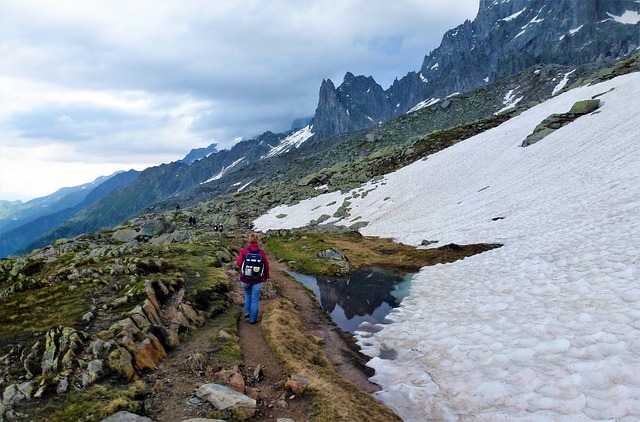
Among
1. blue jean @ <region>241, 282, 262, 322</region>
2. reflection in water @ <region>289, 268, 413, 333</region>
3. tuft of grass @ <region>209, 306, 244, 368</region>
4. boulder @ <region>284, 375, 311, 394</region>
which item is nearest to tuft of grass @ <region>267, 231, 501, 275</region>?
reflection in water @ <region>289, 268, 413, 333</region>

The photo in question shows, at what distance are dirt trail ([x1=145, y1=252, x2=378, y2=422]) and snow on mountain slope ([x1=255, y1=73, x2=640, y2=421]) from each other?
844mm

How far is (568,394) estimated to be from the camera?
752 centimetres

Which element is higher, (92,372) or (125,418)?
(92,372)

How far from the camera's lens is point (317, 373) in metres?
9.85

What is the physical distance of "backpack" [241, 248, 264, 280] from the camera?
44.7ft

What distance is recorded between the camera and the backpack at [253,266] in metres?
13.6

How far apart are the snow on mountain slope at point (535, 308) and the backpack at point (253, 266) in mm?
4545

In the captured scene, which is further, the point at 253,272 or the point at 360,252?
the point at 360,252

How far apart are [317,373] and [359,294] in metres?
9.28

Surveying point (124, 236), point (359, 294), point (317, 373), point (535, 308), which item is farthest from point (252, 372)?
point (124, 236)

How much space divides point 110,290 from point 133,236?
1508 inches

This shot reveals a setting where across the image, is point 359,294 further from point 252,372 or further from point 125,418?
point 125,418

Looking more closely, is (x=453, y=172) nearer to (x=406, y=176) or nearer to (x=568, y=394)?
(x=406, y=176)

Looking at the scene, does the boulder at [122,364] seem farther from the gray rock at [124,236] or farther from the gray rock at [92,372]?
the gray rock at [124,236]
